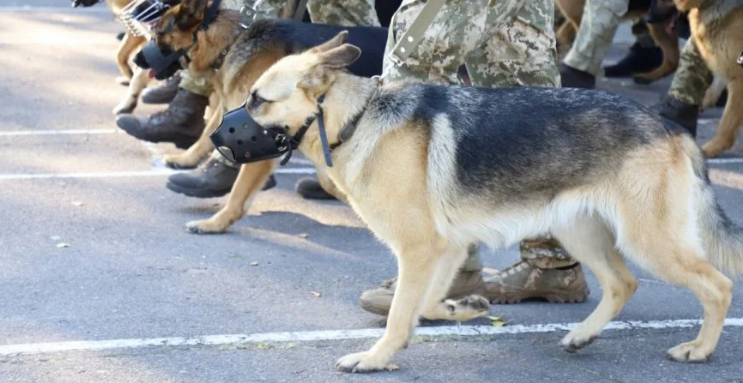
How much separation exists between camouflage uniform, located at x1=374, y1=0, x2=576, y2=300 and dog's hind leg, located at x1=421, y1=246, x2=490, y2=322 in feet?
1.03

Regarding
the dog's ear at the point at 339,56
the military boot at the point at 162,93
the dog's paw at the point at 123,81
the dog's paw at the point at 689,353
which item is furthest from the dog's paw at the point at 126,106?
the dog's paw at the point at 689,353

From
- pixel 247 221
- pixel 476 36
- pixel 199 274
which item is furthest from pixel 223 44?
pixel 476 36

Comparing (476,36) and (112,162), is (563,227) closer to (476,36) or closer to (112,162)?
(476,36)

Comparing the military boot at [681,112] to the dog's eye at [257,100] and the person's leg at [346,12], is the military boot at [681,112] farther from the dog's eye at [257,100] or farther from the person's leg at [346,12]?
the dog's eye at [257,100]

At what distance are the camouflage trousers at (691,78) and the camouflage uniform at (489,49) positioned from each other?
3193mm

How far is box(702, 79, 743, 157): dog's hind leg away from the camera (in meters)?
7.62

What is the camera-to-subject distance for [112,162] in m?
7.49

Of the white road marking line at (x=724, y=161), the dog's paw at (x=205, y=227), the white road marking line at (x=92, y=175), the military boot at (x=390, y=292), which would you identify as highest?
the military boot at (x=390, y=292)

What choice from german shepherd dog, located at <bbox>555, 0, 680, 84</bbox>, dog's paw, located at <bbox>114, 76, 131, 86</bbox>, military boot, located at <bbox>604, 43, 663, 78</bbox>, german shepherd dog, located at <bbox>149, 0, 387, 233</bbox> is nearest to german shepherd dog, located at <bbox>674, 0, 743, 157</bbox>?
german shepherd dog, located at <bbox>555, 0, 680, 84</bbox>

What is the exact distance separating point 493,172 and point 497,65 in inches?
37.2

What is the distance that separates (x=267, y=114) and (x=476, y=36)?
3.50ft

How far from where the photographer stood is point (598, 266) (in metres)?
4.61

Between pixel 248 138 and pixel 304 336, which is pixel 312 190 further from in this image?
pixel 248 138

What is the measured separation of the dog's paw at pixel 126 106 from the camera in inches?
338
